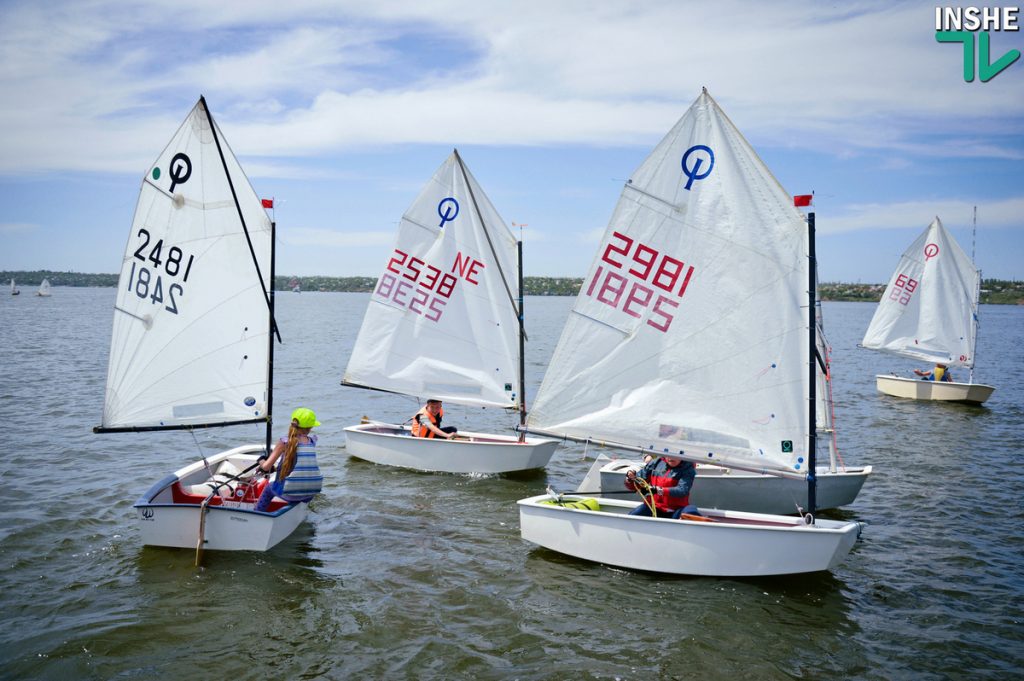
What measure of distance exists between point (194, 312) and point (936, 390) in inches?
1042

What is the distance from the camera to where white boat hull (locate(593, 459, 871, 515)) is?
13336 millimetres

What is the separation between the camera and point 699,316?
11117mm

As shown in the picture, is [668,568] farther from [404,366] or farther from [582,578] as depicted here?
[404,366]

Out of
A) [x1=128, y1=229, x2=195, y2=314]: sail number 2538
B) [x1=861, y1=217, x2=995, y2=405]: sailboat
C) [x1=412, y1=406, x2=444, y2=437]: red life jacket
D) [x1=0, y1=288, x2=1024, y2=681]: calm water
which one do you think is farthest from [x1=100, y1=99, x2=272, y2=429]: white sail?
[x1=861, y1=217, x2=995, y2=405]: sailboat

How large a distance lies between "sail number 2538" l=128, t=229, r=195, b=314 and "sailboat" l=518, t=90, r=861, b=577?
6454 mm

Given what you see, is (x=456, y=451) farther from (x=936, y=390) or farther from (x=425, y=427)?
(x=936, y=390)

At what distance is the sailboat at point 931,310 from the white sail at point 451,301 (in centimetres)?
1923

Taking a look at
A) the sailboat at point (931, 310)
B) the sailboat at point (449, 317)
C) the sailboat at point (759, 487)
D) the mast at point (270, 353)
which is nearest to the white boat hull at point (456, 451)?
the sailboat at point (449, 317)

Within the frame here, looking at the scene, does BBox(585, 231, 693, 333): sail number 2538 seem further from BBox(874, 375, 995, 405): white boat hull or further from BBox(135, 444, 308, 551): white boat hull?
BBox(874, 375, 995, 405): white boat hull

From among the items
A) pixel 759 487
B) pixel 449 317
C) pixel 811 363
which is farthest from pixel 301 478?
pixel 759 487

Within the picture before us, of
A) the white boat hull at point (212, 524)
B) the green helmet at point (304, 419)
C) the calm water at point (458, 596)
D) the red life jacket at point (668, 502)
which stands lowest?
the calm water at point (458, 596)

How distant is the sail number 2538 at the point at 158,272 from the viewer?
12.2 metres

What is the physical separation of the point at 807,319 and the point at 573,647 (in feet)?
18.2

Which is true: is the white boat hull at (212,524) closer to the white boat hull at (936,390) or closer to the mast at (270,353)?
the mast at (270,353)
